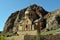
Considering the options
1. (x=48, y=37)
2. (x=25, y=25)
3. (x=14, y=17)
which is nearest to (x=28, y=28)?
(x=25, y=25)

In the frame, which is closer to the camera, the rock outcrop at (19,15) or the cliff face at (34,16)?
the cliff face at (34,16)

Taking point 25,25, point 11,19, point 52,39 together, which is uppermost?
point 11,19

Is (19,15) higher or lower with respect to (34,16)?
higher

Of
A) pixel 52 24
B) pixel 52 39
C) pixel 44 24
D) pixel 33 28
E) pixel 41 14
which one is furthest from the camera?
pixel 41 14

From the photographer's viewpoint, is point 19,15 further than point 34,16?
Yes

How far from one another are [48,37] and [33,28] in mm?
14842

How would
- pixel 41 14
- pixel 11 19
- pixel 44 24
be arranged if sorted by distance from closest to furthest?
pixel 44 24, pixel 41 14, pixel 11 19

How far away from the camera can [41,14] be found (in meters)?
91.8

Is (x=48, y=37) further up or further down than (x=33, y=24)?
further down

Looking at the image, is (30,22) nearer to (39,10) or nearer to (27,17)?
(27,17)

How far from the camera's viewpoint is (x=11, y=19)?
101 meters

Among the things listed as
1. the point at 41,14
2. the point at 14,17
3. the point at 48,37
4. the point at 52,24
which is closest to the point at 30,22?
the point at 52,24

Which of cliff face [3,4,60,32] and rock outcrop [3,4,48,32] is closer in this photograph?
cliff face [3,4,60,32]

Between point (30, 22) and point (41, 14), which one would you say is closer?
point (30, 22)
